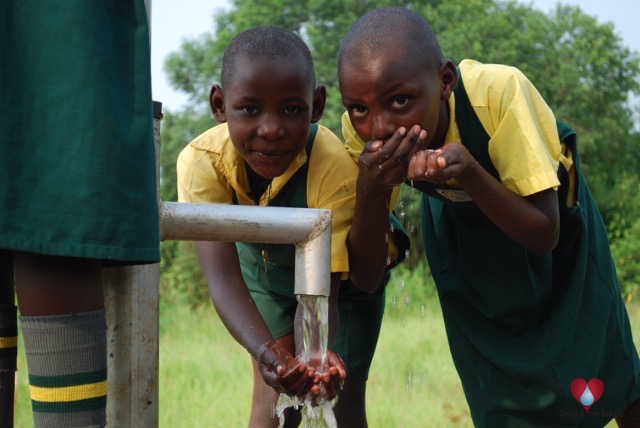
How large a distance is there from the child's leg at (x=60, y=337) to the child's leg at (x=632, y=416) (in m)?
1.65

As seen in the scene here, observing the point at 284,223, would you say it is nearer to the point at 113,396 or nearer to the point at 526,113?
the point at 113,396

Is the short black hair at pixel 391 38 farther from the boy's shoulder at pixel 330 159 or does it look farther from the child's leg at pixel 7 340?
the child's leg at pixel 7 340

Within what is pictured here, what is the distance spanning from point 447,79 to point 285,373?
859mm

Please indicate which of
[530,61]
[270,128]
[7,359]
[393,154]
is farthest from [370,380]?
[530,61]

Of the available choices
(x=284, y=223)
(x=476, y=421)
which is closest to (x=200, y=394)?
(x=476, y=421)

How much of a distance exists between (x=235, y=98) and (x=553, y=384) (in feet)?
3.85

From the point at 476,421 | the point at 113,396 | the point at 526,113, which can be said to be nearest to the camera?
the point at 113,396

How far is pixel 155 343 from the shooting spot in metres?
1.90

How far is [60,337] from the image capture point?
1560 millimetres

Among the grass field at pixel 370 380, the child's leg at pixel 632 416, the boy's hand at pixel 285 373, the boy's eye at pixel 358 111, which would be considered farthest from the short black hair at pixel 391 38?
the grass field at pixel 370 380

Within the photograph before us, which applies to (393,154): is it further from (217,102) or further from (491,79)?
(217,102)

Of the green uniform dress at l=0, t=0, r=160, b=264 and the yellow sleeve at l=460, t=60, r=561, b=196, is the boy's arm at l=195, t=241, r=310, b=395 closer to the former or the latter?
the green uniform dress at l=0, t=0, r=160, b=264

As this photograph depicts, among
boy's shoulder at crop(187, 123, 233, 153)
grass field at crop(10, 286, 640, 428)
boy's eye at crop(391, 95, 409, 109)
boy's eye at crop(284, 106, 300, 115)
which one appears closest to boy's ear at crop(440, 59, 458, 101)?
boy's eye at crop(391, 95, 409, 109)

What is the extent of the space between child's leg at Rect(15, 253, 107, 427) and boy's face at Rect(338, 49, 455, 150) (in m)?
0.83
